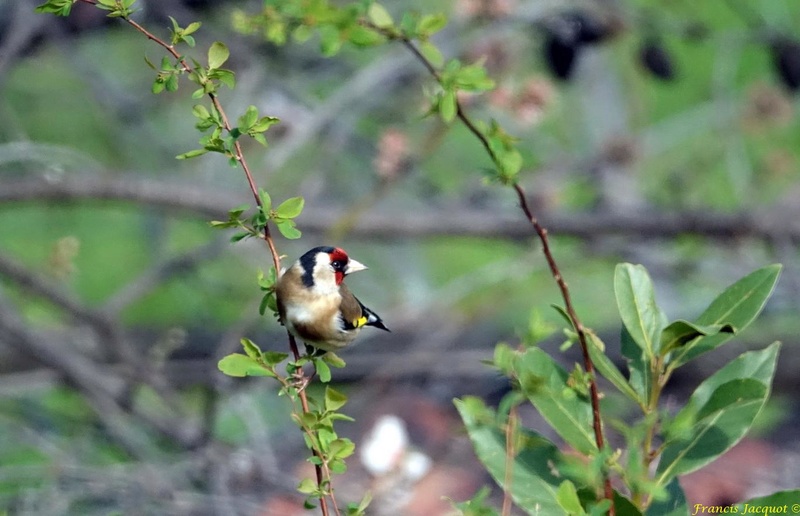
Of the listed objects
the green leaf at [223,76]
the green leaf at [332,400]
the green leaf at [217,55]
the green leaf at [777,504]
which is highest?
the green leaf at [217,55]

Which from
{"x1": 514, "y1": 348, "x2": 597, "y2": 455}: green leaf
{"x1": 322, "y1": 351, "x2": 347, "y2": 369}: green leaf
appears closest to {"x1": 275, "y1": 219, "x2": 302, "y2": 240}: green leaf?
{"x1": 322, "y1": 351, "x2": 347, "y2": 369}: green leaf

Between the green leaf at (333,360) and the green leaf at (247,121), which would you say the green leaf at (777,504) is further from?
the green leaf at (247,121)

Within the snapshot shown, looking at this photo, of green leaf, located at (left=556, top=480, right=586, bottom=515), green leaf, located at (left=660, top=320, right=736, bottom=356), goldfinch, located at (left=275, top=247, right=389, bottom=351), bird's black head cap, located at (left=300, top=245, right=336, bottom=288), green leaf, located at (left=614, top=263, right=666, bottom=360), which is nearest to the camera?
green leaf, located at (left=556, top=480, right=586, bottom=515)

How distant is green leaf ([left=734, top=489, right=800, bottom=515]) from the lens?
4.34ft

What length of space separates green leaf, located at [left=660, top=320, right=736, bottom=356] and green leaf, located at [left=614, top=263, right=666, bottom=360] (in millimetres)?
34

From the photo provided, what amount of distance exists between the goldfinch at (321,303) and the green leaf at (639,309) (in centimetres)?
50

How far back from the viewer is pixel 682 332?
1.30 metres

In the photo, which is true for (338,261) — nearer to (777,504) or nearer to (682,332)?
(682,332)

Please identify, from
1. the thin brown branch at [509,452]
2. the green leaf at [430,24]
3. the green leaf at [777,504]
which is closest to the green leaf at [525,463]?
the thin brown branch at [509,452]

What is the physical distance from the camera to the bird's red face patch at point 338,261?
1837mm

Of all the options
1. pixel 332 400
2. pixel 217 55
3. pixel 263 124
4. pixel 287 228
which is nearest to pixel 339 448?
pixel 332 400

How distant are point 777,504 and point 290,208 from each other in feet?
2.41

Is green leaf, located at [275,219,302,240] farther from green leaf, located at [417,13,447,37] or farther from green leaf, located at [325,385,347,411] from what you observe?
green leaf, located at [417,13,447,37]

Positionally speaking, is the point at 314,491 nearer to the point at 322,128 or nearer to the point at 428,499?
the point at 428,499
